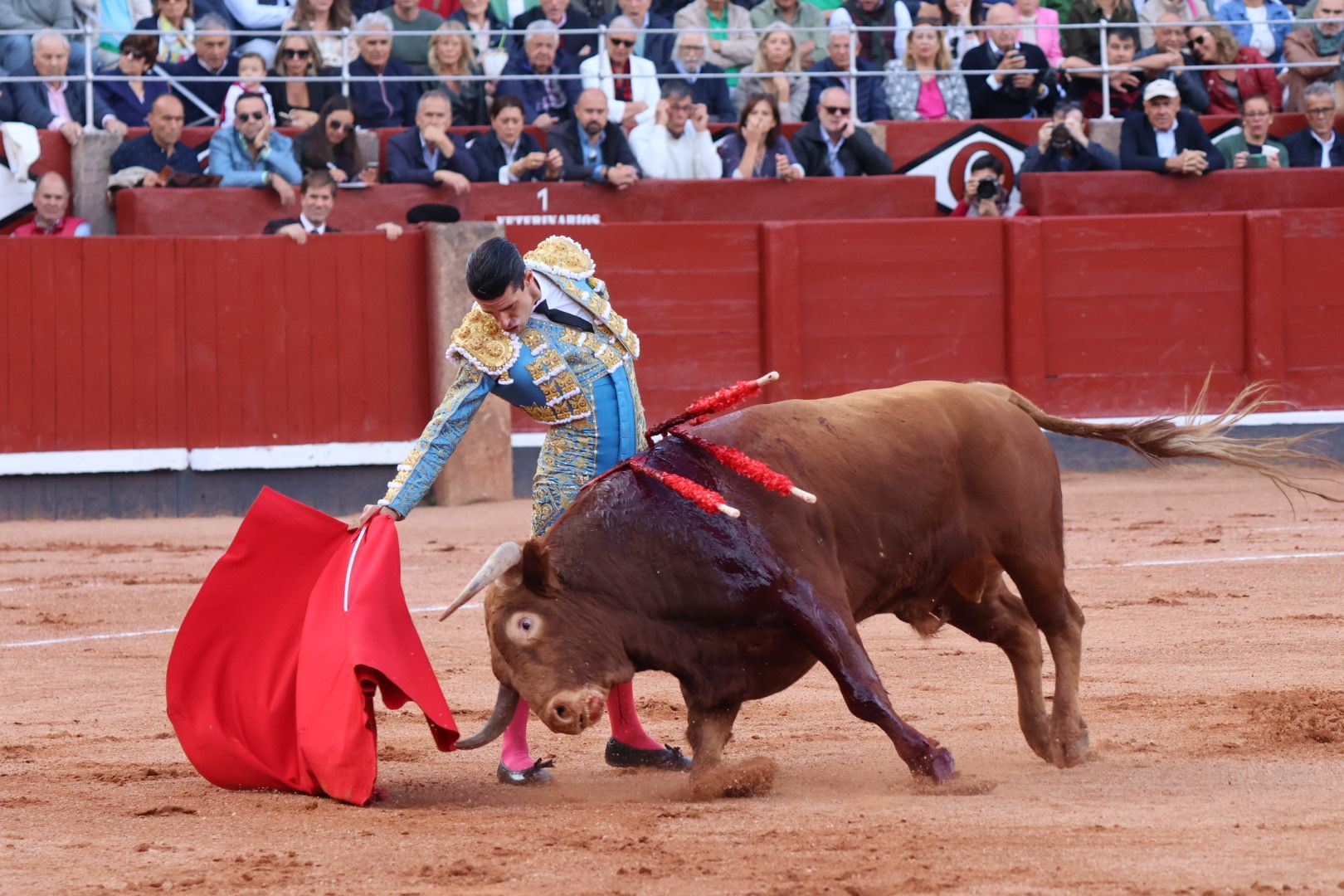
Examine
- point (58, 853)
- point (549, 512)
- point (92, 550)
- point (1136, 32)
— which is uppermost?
point (1136, 32)

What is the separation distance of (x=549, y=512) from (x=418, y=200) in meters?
6.00

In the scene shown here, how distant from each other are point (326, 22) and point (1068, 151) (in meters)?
4.17

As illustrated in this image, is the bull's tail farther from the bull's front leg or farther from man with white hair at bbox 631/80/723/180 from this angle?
man with white hair at bbox 631/80/723/180

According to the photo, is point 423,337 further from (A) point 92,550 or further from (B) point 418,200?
(A) point 92,550

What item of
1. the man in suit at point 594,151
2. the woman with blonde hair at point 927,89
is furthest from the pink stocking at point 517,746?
the woman with blonde hair at point 927,89

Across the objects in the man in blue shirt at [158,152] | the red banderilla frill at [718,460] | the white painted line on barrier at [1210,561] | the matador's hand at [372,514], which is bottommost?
the white painted line on barrier at [1210,561]

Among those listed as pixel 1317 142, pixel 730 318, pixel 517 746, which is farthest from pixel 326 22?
pixel 517 746

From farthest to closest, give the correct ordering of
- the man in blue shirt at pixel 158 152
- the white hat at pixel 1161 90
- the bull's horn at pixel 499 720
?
the white hat at pixel 1161 90 → the man in blue shirt at pixel 158 152 → the bull's horn at pixel 499 720

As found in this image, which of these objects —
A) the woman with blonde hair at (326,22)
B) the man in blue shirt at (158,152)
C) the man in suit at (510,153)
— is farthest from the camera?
the woman with blonde hair at (326,22)

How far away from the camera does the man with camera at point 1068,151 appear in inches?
394

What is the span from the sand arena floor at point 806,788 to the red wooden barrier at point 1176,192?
13.2 ft

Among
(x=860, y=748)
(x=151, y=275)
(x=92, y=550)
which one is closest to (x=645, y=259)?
(x=151, y=275)

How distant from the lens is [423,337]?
952 centimetres

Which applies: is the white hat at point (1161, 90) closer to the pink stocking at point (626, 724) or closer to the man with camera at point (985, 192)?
the man with camera at point (985, 192)
